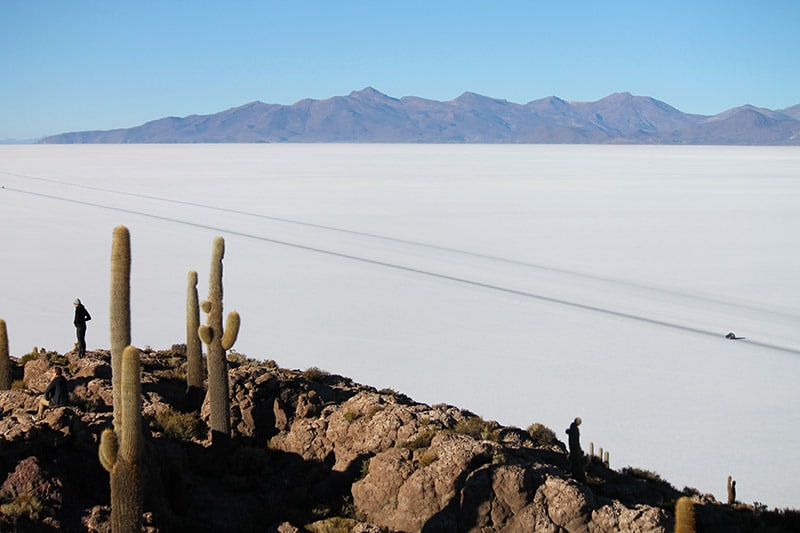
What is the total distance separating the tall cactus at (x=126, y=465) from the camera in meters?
8.07

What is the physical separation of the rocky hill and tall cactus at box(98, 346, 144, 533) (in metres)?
0.44

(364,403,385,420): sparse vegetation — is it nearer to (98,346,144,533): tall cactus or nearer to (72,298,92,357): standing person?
(98,346,144,533): tall cactus

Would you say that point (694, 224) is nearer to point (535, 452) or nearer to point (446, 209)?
point (446, 209)

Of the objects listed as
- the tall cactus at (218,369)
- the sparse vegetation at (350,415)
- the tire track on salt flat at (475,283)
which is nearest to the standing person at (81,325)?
the tall cactus at (218,369)

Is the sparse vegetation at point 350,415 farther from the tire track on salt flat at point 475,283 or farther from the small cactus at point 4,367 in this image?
the tire track on salt flat at point 475,283

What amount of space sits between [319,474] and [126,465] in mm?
2804

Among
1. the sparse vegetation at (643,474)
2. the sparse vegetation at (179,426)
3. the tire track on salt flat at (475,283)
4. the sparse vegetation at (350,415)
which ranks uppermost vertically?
the sparse vegetation at (350,415)

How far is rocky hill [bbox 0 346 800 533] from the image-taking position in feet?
28.7

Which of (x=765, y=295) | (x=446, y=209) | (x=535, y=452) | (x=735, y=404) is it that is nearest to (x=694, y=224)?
(x=446, y=209)

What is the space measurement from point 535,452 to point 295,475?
9.39ft

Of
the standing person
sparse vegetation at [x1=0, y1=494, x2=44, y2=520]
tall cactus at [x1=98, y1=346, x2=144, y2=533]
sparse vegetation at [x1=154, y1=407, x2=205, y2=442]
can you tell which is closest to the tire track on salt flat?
sparse vegetation at [x1=154, y1=407, x2=205, y2=442]

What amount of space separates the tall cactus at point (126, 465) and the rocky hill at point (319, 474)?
445mm

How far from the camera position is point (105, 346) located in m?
19.6

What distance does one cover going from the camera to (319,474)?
10.4 m
